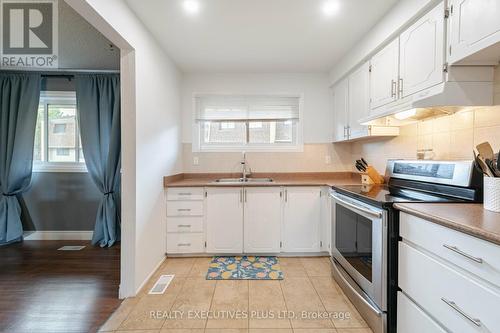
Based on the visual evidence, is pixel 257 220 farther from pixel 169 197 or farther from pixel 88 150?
pixel 88 150

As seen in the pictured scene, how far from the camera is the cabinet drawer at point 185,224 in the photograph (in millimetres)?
2801

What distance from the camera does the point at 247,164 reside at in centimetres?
340

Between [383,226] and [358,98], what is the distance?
63.2 inches

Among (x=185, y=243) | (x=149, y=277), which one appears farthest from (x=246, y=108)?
(x=149, y=277)

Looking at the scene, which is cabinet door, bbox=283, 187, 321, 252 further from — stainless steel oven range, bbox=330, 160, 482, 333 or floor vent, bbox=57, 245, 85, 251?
floor vent, bbox=57, 245, 85, 251

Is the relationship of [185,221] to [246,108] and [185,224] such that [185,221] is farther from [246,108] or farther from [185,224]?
[246,108]

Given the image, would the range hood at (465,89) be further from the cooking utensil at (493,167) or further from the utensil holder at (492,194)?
the utensil holder at (492,194)

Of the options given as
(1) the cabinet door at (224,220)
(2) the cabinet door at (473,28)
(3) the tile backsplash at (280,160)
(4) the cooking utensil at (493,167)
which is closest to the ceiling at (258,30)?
(2) the cabinet door at (473,28)

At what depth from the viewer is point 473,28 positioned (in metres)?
1.28

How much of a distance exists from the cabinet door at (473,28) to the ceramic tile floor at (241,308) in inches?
73.2

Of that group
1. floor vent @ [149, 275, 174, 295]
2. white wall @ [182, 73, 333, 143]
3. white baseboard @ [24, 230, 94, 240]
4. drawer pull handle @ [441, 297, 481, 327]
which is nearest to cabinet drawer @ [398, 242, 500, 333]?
drawer pull handle @ [441, 297, 481, 327]

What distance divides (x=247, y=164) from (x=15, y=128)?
3.28 meters

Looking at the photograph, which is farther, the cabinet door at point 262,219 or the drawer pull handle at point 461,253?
the cabinet door at point 262,219

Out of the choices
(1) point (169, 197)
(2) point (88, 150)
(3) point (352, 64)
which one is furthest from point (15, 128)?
(3) point (352, 64)
